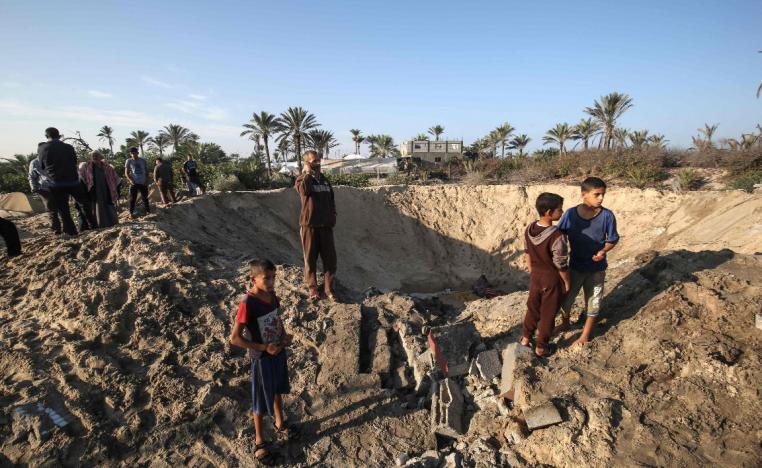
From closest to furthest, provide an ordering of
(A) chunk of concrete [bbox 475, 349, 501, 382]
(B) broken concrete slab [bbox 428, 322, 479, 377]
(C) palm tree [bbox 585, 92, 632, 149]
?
(A) chunk of concrete [bbox 475, 349, 501, 382] → (B) broken concrete slab [bbox 428, 322, 479, 377] → (C) palm tree [bbox 585, 92, 632, 149]

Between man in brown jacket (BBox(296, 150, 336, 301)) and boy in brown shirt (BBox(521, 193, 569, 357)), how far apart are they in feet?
8.35

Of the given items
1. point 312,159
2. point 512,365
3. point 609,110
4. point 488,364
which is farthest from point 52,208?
point 609,110

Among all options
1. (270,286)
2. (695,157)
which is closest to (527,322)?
(270,286)

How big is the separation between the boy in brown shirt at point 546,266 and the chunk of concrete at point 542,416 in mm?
733

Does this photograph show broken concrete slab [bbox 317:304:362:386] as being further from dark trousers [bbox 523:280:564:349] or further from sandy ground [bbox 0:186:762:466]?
dark trousers [bbox 523:280:564:349]

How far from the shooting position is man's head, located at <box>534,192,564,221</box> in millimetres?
3199

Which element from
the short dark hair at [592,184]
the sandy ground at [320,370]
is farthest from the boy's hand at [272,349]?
the short dark hair at [592,184]

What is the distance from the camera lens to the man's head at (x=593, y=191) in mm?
3309

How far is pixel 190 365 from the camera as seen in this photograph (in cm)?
397

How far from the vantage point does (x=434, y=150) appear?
3350cm

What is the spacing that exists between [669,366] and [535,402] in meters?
1.10

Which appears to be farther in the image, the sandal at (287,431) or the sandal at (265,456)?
the sandal at (287,431)

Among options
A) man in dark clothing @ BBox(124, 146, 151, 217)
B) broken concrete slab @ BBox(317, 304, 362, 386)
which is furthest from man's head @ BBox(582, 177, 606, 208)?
man in dark clothing @ BBox(124, 146, 151, 217)

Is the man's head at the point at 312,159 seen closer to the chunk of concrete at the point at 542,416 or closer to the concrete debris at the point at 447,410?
the concrete debris at the point at 447,410
